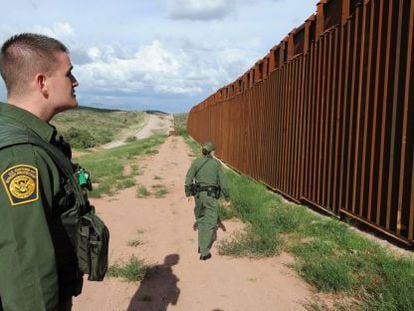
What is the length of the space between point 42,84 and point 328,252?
4.82 m

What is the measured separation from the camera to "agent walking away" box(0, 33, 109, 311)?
152 cm

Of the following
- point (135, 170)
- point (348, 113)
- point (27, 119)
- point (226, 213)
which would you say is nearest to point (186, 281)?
point (226, 213)

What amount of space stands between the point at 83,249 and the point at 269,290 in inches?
142

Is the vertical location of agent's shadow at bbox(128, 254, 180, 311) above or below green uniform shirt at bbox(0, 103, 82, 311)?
below

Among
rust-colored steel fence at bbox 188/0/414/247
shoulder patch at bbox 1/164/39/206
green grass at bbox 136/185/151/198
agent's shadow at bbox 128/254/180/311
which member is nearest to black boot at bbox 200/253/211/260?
agent's shadow at bbox 128/254/180/311

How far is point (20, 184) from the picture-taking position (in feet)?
5.00

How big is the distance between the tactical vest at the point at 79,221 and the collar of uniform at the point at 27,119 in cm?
8

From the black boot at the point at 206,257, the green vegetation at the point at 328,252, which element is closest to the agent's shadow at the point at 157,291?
the black boot at the point at 206,257

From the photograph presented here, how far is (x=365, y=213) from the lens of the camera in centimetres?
627

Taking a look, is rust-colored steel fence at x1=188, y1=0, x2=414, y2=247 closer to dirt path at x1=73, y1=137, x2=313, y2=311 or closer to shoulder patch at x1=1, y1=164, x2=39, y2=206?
dirt path at x1=73, y1=137, x2=313, y2=311

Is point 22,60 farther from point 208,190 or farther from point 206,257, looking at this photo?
point 208,190

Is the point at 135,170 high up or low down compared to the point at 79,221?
down

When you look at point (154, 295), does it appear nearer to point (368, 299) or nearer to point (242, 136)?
point (368, 299)

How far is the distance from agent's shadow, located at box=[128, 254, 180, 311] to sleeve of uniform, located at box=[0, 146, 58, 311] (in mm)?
3383
